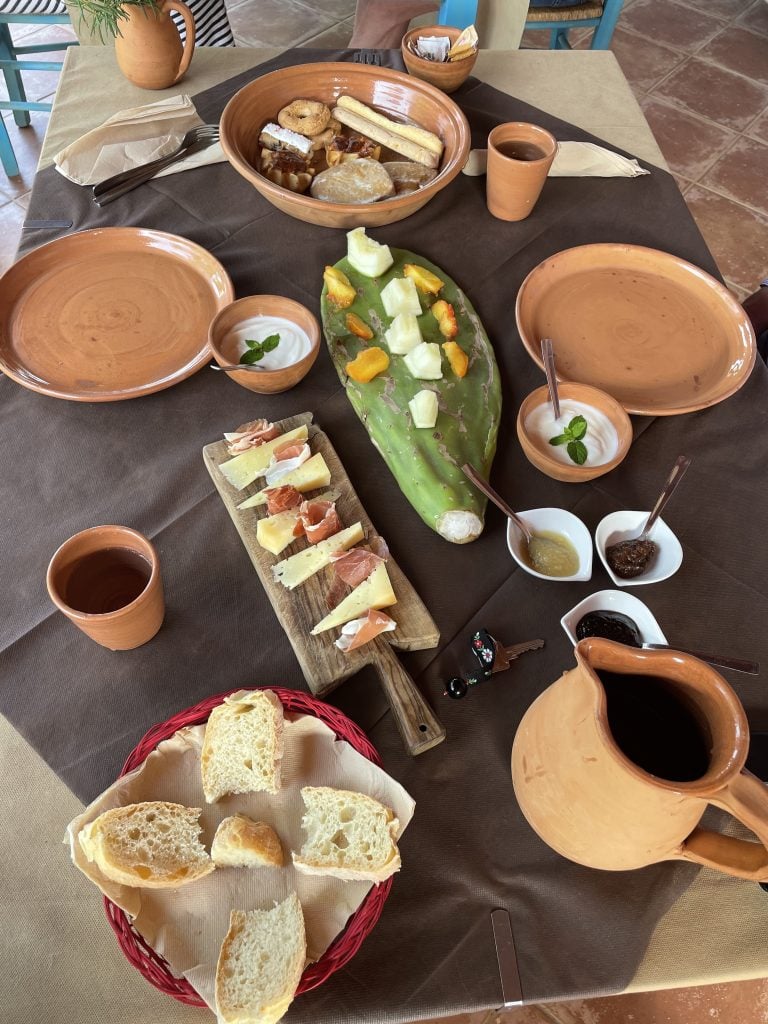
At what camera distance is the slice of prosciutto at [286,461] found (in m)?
1.02

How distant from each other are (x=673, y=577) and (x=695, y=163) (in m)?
2.73

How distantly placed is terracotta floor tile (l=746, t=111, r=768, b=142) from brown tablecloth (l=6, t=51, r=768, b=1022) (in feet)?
7.63

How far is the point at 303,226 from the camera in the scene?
54.1 inches

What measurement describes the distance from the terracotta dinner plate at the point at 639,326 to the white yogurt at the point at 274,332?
0.38 m

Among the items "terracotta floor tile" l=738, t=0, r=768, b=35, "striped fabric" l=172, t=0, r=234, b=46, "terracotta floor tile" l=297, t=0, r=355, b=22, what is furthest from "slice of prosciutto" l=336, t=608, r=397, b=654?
"terracotta floor tile" l=738, t=0, r=768, b=35

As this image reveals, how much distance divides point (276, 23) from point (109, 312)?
2.96 meters

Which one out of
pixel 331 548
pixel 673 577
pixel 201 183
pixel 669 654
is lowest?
pixel 673 577

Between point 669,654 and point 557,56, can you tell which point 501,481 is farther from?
point 557,56

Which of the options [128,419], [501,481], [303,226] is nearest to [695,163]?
[303,226]

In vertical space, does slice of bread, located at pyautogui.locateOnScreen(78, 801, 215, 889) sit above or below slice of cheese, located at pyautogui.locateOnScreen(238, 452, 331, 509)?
below

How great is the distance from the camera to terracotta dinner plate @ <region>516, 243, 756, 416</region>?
1.17 metres

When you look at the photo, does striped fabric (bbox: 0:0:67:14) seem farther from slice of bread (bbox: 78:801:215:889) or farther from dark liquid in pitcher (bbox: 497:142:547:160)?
slice of bread (bbox: 78:801:215:889)

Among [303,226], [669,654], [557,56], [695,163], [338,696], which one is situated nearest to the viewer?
[669,654]

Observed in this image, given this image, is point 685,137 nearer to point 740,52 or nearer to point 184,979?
point 740,52
